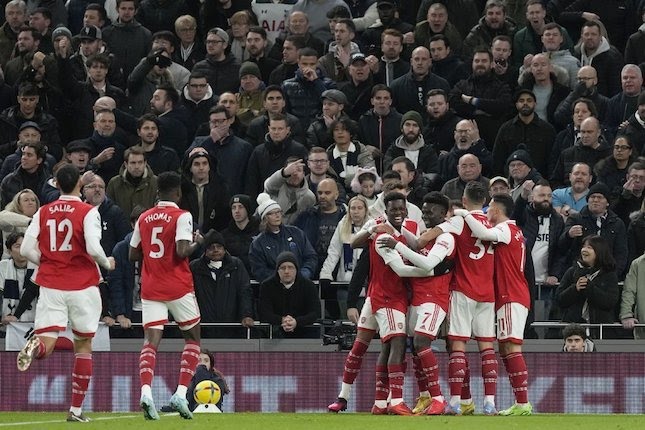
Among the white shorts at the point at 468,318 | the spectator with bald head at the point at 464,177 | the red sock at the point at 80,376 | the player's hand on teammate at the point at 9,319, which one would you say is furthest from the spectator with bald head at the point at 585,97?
the red sock at the point at 80,376

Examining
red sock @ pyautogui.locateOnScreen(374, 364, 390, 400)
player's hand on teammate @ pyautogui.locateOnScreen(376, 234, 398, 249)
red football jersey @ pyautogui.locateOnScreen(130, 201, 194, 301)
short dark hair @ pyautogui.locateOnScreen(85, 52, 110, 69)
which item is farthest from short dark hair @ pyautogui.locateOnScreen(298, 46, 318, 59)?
red football jersey @ pyautogui.locateOnScreen(130, 201, 194, 301)

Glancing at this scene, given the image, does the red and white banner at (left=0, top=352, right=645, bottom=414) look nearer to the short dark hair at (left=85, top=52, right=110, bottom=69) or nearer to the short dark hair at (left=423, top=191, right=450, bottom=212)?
the short dark hair at (left=423, top=191, right=450, bottom=212)

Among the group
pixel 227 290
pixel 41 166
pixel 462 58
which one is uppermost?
pixel 462 58

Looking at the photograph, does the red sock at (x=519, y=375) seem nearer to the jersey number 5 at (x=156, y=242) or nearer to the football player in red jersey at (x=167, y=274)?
the football player in red jersey at (x=167, y=274)

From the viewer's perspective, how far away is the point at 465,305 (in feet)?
54.6

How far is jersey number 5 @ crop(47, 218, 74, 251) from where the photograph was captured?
1513 cm

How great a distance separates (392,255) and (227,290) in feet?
12.5

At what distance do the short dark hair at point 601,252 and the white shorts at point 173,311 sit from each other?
5490 mm

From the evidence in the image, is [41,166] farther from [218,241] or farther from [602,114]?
[602,114]

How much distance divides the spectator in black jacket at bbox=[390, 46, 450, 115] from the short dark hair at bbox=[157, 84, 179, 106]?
304 cm

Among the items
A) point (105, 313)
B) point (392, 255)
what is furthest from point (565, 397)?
point (105, 313)

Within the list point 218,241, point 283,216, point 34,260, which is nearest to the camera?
point 34,260

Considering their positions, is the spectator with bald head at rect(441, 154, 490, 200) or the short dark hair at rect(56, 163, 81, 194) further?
the spectator with bald head at rect(441, 154, 490, 200)

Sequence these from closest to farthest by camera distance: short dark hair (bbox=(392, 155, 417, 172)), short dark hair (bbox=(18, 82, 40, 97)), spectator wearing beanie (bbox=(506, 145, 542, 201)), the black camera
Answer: the black camera
short dark hair (bbox=(392, 155, 417, 172))
spectator wearing beanie (bbox=(506, 145, 542, 201))
short dark hair (bbox=(18, 82, 40, 97))
